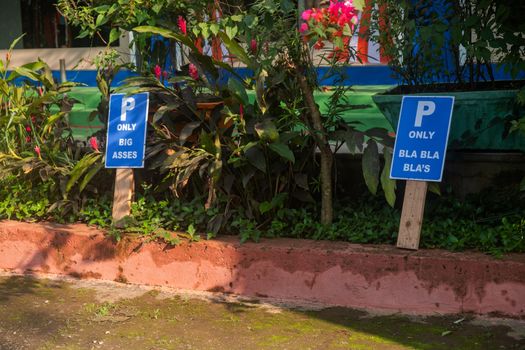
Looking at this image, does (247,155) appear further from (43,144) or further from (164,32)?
(43,144)

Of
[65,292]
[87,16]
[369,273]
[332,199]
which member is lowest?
[65,292]

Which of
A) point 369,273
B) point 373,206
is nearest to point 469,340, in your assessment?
point 369,273

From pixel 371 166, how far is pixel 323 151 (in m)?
0.33

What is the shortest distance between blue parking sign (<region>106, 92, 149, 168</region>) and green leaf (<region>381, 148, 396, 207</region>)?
1467mm

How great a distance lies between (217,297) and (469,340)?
142cm

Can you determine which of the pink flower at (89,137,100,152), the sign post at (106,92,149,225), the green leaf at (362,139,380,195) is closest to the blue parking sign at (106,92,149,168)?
the sign post at (106,92,149,225)

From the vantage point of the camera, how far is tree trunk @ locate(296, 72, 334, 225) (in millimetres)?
4559

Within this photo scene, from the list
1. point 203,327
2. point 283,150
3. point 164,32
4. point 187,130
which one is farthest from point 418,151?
point 164,32

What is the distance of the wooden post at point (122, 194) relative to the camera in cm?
492

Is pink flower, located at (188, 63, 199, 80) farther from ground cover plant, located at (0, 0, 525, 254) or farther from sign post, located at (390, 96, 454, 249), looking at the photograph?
sign post, located at (390, 96, 454, 249)

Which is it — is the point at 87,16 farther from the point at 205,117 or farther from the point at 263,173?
the point at 263,173

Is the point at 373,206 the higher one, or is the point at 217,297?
the point at 373,206

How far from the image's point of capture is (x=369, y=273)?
13.9 feet

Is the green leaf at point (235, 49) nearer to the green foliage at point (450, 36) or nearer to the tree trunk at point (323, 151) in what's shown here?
the tree trunk at point (323, 151)
